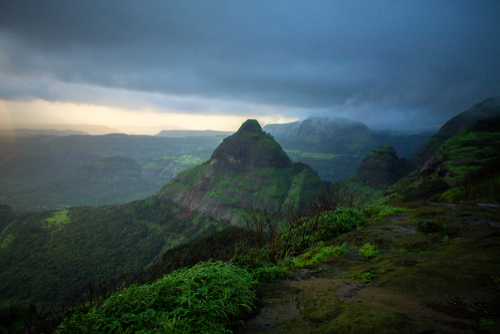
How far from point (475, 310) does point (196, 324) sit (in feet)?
17.7

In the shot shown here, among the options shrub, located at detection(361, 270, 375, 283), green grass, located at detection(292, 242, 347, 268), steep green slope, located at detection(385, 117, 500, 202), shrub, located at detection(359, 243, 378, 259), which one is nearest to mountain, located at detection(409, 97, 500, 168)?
steep green slope, located at detection(385, 117, 500, 202)

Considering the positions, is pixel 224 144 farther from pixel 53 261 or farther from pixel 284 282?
pixel 284 282

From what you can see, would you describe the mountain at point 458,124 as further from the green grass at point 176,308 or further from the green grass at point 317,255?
the green grass at point 176,308

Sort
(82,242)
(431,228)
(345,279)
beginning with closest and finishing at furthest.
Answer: (345,279) → (431,228) → (82,242)

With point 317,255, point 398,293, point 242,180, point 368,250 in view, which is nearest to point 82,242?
point 242,180

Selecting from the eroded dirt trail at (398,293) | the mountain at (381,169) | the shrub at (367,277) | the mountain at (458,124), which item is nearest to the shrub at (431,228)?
the eroded dirt trail at (398,293)

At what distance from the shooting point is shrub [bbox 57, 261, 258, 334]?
371 centimetres

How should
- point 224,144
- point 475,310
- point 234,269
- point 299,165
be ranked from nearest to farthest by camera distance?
point 475,310 → point 234,269 → point 299,165 → point 224,144

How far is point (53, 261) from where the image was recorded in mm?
93062

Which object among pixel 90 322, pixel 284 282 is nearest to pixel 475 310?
pixel 284 282

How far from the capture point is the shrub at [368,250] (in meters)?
8.36

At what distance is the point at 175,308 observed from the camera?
13.6ft

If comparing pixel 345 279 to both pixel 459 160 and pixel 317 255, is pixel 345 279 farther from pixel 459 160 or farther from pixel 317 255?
pixel 459 160

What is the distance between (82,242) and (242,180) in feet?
330
